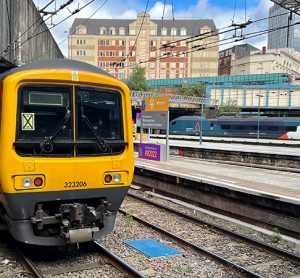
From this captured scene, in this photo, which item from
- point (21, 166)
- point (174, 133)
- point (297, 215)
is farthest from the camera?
point (174, 133)

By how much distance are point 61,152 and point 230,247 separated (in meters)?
3.77

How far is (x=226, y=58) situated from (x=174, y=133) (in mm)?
81953

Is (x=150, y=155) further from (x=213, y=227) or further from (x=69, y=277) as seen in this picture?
(x=69, y=277)

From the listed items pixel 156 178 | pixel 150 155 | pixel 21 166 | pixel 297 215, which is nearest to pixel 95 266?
pixel 21 166

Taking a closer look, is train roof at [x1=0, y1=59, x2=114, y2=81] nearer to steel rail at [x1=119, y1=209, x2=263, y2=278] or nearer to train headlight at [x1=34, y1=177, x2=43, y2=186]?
train headlight at [x1=34, y1=177, x2=43, y2=186]

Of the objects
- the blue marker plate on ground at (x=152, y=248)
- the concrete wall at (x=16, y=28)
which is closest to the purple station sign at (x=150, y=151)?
the concrete wall at (x=16, y=28)

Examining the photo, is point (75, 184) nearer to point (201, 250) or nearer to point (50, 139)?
point (50, 139)

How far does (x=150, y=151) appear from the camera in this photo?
18.5 m

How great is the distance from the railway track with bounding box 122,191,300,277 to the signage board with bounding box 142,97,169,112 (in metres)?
8.23

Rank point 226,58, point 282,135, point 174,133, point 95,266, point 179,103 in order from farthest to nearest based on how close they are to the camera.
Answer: point 226,58 → point 179,103 → point 174,133 → point 282,135 → point 95,266

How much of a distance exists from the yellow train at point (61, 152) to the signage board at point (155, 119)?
1160 centimetres

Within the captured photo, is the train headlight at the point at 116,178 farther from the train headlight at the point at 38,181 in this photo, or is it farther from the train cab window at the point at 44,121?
the train headlight at the point at 38,181

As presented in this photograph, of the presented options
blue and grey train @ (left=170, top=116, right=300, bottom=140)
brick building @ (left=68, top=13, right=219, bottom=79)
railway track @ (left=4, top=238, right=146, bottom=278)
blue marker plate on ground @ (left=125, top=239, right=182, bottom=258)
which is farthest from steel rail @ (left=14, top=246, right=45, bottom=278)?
brick building @ (left=68, top=13, right=219, bottom=79)

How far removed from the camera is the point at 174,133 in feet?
193
